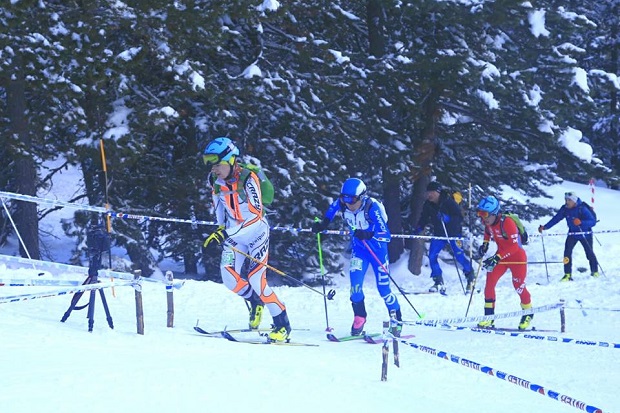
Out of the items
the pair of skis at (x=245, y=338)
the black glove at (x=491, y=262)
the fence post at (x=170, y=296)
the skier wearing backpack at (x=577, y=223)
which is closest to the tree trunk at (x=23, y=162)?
the fence post at (x=170, y=296)

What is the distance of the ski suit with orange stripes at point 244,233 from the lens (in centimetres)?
986

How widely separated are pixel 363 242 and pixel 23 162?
322 inches

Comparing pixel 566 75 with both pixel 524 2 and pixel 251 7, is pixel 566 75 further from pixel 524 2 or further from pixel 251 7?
pixel 251 7

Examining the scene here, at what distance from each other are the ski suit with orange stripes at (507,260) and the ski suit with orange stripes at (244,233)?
12.5ft

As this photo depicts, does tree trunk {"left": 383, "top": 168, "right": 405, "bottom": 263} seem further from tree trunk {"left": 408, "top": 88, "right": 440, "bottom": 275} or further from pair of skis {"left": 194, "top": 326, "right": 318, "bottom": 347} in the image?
pair of skis {"left": 194, "top": 326, "right": 318, "bottom": 347}

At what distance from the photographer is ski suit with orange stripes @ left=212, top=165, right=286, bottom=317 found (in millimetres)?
9859

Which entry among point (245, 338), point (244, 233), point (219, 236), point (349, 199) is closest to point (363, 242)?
point (349, 199)

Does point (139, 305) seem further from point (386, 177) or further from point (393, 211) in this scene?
point (393, 211)

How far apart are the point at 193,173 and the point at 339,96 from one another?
153 inches

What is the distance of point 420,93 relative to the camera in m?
20.5

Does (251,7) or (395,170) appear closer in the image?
(251,7)

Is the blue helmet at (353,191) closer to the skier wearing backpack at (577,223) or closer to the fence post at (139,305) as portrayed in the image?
the fence post at (139,305)

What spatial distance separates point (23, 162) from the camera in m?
16.4

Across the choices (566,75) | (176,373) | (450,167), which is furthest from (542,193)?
(176,373)
